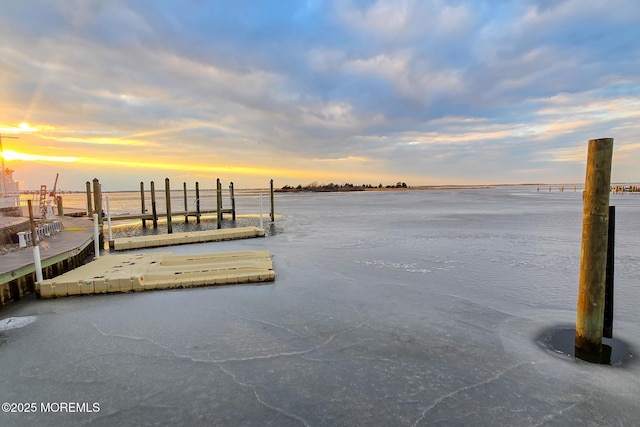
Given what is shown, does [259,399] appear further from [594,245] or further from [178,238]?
[178,238]

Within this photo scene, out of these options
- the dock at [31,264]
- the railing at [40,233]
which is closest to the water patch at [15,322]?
the dock at [31,264]

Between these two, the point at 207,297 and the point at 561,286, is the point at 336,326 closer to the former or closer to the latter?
the point at 207,297

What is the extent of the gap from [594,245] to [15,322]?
9.21 m

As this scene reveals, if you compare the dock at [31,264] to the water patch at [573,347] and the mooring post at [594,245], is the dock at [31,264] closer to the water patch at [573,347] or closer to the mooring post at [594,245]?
the water patch at [573,347]

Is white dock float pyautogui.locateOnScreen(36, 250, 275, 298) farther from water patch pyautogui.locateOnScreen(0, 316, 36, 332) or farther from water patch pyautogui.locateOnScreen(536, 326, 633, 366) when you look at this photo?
water patch pyautogui.locateOnScreen(536, 326, 633, 366)

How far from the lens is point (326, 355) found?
15.6 feet

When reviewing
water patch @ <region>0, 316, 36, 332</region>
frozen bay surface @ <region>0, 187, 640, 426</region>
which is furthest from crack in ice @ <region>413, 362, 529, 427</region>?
water patch @ <region>0, 316, 36, 332</region>

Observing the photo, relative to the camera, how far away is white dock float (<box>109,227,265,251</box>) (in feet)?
46.1

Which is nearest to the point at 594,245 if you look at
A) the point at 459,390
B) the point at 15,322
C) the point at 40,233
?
the point at 459,390

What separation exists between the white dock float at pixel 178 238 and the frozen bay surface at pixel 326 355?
6.98 metres

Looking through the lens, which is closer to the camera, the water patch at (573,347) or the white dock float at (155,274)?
the water patch at (573,347)

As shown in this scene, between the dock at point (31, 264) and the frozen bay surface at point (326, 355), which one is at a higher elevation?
the dock at point (31, 264)

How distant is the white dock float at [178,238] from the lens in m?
14.1

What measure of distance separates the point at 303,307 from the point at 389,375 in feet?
9.17
